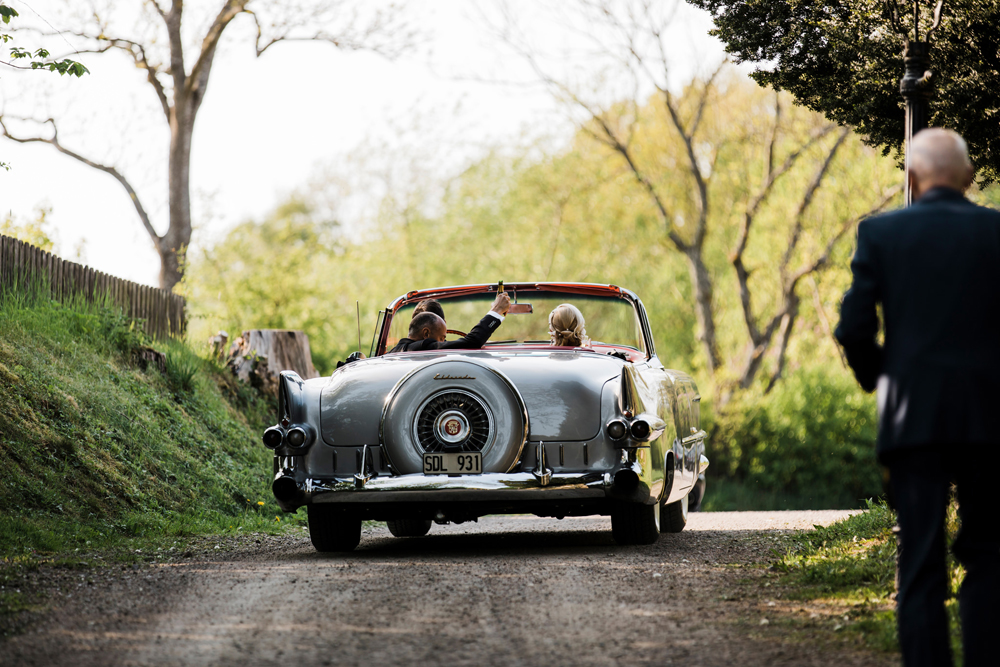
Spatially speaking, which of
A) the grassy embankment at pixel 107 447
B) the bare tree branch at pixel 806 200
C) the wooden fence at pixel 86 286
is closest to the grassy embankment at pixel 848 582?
the grassy embankment at pixel 107 447

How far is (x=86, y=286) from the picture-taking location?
13.7 meters

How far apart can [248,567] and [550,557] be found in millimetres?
1870

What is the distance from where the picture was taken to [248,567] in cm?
687

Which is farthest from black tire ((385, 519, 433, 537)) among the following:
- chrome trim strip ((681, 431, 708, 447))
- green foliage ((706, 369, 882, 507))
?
green foliage ((706, 369, 882, 507))

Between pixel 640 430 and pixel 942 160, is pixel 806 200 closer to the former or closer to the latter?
pixel 640 430

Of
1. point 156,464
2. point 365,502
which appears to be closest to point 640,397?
point 365,502

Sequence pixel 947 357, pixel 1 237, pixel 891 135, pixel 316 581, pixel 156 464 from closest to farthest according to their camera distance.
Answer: pixel 947 357 → pixel 316 581 → pixel 891 135 → pixel 156 464 → pixel 1 237

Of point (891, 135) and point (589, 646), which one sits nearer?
point (589, 646)

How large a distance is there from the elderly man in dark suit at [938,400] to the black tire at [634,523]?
365cm

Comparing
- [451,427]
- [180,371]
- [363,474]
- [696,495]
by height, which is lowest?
[696,495]

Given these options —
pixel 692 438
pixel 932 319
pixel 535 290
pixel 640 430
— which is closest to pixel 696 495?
pixel 692 438

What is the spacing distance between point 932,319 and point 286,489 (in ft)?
14.6

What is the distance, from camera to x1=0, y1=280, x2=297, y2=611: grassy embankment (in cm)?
825

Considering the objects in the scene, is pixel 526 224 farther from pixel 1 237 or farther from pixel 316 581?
pixel 316 581
